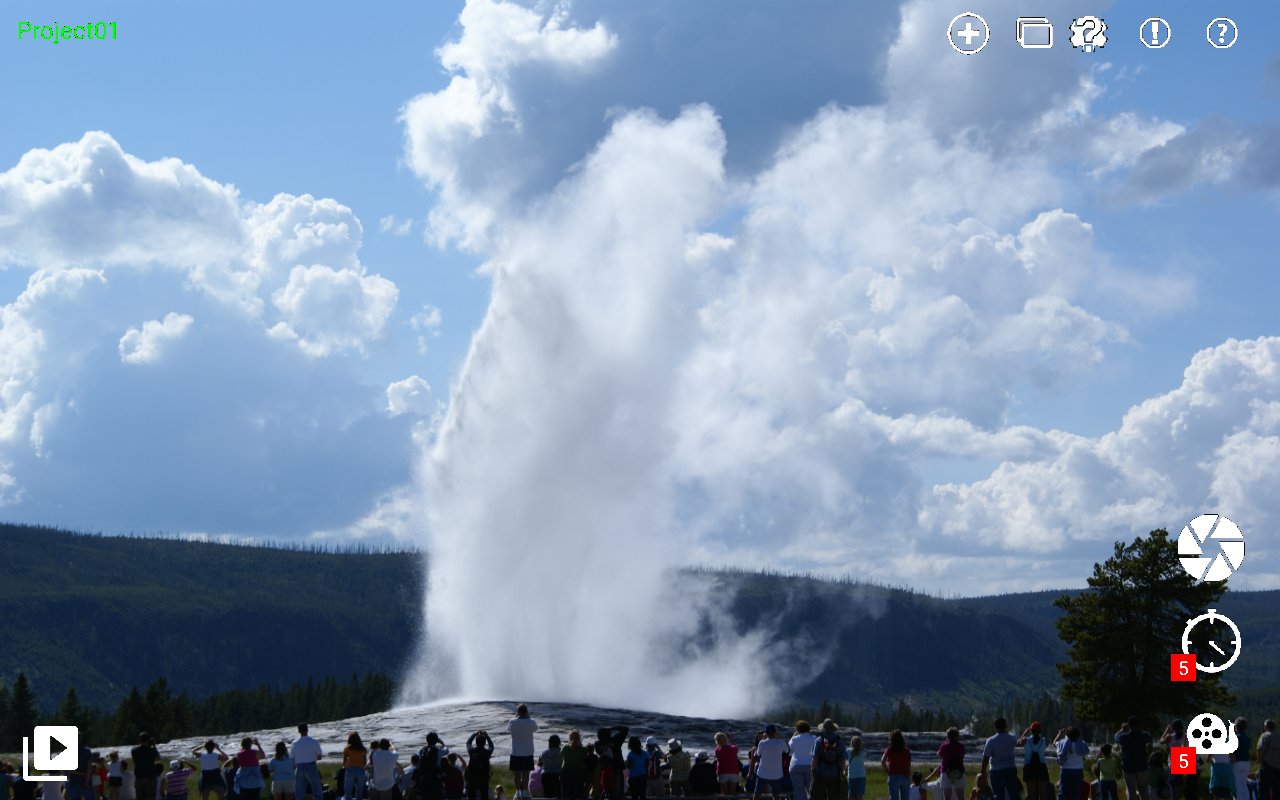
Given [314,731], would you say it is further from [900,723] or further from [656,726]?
[900,723]

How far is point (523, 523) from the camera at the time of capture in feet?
183

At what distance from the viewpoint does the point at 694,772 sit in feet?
80.1

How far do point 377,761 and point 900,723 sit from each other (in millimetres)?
121650

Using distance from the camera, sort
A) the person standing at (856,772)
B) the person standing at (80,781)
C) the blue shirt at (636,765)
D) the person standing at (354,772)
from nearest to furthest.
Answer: the person standing at (856,772), the person standing at (354,772), the person standing at (80,781), the blue shirt at (636,765)

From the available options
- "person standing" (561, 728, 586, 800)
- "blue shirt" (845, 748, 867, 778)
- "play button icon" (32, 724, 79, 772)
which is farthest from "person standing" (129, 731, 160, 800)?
"blue shirt" (845, 748, 867, 778)

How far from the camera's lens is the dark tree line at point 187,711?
10138cm

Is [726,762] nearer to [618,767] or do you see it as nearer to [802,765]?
[618,767]

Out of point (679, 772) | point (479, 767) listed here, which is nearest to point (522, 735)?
point (479, 767)

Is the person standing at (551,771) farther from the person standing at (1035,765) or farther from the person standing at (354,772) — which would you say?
the person standing at (1035,765)

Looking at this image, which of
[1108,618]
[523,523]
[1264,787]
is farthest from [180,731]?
[1264,787]

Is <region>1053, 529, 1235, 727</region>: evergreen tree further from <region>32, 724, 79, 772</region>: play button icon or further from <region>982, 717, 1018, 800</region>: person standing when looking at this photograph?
<region>32, 724, 79, 772</region>: play button icon

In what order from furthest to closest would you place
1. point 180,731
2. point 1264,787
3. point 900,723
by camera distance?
point 900,723, point 180,731, point 1264,787

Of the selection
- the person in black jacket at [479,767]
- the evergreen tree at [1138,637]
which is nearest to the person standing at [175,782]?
the person in black jacket at [479,767]

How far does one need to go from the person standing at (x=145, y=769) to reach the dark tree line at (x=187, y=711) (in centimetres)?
8134
